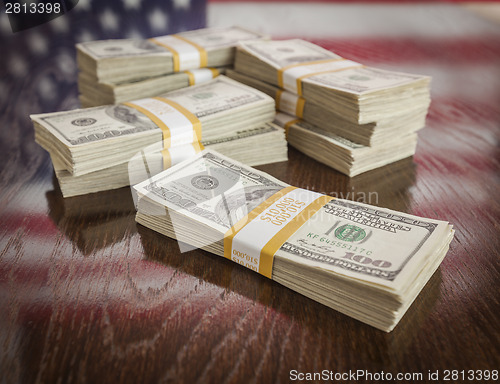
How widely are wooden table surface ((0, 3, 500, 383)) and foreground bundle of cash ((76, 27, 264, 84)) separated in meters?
0.27

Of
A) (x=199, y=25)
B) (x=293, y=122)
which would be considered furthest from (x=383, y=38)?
(x=293, y=122)

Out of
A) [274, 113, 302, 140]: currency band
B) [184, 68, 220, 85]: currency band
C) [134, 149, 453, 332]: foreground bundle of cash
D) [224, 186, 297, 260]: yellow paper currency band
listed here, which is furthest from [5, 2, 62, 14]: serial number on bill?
[224, 186, 297, 260]: yellow paper currency band

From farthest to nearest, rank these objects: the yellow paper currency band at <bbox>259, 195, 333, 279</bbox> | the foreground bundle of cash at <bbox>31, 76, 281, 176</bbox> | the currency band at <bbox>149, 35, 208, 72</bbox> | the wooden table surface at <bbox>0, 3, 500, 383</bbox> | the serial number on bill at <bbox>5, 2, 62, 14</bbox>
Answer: the serial number on bill at <bbox>5, 2, 62, 14</bbox>, the currency band at <bbox>149, 35, 208, 72</bbox>, the foreground bundle of cash at <bbox>31, 76, 281, 176</bbox>, the yellow paper currency band at <bbox>259, 195, 333, 279</bbox>, the wooden table surface at <bbox>0, 3, 500, 383</bbox>

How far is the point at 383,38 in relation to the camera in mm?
2023

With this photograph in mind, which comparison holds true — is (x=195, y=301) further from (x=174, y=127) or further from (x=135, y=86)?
(x=135, y=86)

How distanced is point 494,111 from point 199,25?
123 centimetres

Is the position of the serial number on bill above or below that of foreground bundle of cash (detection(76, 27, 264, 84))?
below

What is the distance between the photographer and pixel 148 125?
92cm

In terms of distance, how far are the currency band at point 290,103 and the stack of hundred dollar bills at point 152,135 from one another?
7cm

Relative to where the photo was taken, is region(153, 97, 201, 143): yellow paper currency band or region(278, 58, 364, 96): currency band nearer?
region(153, 97, 201, 143): yellow paper currency band

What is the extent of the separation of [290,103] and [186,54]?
313 millimetres

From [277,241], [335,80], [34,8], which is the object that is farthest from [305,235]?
[34,8]

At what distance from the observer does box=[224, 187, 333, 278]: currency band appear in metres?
0.65

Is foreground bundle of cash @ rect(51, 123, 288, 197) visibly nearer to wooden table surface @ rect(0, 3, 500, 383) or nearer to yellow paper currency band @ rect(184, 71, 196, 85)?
wooden table surface @ rect(0, 3, 500, 383)
